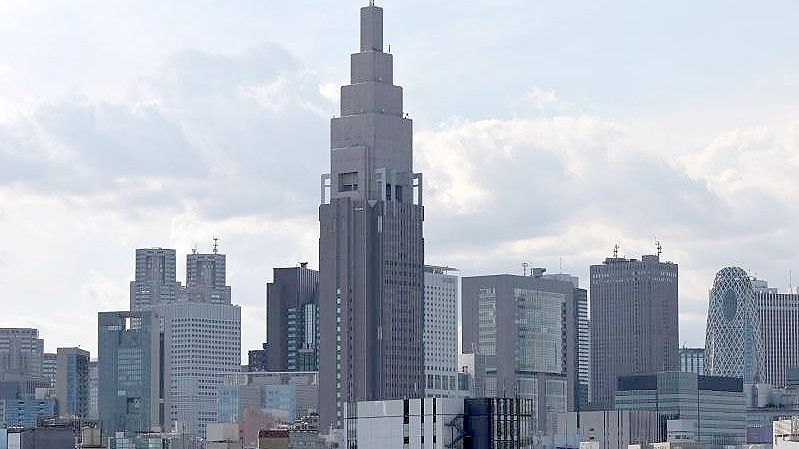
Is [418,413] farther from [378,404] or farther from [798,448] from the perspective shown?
[798,448]

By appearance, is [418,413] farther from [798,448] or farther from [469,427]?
[798,448]

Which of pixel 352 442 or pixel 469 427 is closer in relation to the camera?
pixel 469 427

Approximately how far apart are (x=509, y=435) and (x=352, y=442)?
16.9 m

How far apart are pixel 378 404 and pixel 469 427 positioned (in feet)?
31.1

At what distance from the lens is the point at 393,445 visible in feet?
617

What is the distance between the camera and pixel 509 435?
18650cm

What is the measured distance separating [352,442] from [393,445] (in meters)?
9.92

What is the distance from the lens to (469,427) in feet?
608

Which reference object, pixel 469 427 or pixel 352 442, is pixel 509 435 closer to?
pixel 469 427

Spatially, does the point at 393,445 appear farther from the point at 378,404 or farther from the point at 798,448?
the point at 798,448

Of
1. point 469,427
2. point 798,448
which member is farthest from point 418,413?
point 798,448

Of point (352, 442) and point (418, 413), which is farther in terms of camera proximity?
point (352, 442)

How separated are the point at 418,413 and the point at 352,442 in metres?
13.6

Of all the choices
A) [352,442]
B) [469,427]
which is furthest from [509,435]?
[352,442]
